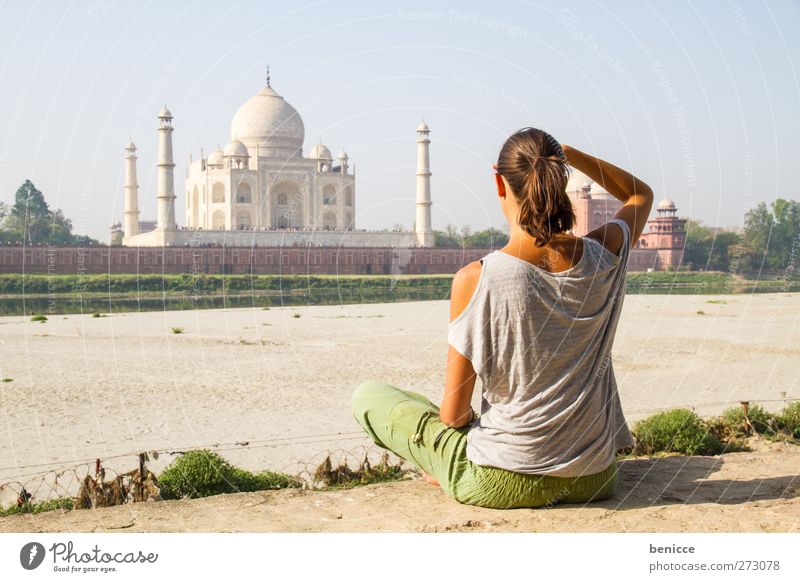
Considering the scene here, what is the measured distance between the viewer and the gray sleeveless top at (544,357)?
127 centimetres

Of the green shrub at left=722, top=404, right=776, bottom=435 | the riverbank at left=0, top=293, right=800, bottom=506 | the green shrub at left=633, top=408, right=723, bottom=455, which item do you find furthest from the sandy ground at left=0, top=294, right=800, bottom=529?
the green shrub at left=722, top=404, right=776, bottom=435

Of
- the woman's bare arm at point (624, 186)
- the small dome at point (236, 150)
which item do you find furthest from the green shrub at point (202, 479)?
the small dome at point (236, 150)

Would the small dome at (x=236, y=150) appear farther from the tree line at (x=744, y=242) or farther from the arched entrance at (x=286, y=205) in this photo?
the tree line at (x=744, y=242)

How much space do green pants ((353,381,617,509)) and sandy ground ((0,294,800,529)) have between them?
15cm

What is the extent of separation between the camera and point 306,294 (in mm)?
16953

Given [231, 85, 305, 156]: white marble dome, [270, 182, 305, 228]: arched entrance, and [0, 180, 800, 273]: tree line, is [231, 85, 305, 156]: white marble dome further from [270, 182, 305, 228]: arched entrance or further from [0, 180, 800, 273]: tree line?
[0, 180, 800, 273]: tree line

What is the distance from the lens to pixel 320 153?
24.3 m

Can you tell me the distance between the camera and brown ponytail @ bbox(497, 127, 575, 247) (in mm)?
1224

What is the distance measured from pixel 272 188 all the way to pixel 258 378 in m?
18.5

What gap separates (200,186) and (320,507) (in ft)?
75.9

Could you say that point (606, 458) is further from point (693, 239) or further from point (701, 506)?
point (693, 239)

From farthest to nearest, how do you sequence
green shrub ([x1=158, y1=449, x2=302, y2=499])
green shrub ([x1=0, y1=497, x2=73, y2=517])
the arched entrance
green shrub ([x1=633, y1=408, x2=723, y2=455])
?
the arched entrance < green shrub ([x1=633, y1=408, x2=723, y2=455]) < green shrub ([x1=158, y1=449, x2=302, y2=499]) < green shrub ([x1=0, y1=497, x2=73, y2=517])

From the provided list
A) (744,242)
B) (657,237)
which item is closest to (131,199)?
(657,237)

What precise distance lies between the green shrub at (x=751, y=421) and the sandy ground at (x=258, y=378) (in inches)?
26.5
